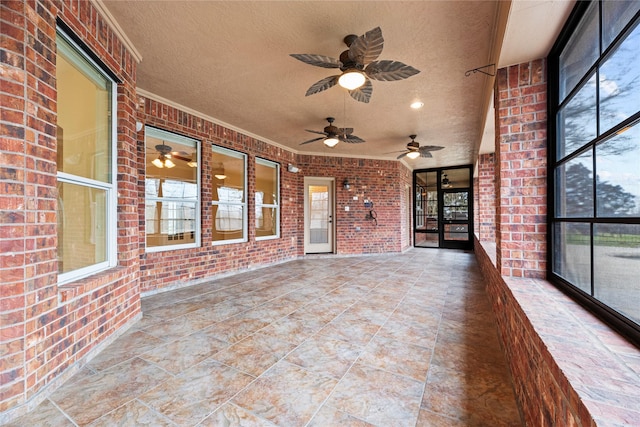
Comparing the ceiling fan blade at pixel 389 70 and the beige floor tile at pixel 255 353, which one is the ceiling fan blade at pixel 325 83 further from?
the beige floor tile at pixel 255 353

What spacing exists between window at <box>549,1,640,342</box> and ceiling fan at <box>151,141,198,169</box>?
4.52 meters

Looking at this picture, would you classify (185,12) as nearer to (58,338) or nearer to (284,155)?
(58,338)

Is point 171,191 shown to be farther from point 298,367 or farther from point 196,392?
point 298,367

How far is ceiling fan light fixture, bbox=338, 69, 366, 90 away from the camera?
2.43 metres

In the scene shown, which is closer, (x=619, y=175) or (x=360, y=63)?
(x=619, y=175)

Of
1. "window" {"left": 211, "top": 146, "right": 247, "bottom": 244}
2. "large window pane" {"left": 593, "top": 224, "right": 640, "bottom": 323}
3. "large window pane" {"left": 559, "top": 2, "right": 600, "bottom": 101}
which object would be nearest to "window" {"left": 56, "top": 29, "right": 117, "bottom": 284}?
"window" {"left": 211, "top": 146, "right": 247, "bottom": 244}

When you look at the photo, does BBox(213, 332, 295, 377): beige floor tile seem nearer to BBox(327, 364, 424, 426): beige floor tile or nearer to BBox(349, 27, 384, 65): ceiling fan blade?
BBox(327, 364, 424, 426): beige floor tile

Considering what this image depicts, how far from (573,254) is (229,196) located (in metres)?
4.83

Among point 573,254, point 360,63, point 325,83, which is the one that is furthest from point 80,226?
point 573,254

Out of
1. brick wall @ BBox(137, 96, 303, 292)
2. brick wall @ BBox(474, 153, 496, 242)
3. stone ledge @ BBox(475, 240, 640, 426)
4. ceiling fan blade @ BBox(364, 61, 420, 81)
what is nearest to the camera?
stone ledge @ BBox(475, 240, 640, 426)

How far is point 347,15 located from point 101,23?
2.01 m

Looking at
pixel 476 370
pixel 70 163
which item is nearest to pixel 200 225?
pixel 70 163

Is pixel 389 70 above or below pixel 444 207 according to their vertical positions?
above

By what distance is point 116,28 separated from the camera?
7.90ft
